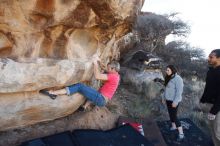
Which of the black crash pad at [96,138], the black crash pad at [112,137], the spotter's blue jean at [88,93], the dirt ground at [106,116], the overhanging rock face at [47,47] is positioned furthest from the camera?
the spotter's blue jean at [88,93]

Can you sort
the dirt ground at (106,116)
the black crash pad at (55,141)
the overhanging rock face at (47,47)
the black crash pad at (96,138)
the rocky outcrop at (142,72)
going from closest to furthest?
the overhanging rock face at (47,47) → the black crash pad at (55,141) → the black crash pad at (96,138) → the dirt ground at (106,116) → the rocky outcrop at (142,72)

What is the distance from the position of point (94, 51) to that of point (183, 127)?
10.3 feet

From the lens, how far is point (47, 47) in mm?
6707

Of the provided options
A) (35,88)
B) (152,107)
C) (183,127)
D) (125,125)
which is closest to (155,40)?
(152,107)

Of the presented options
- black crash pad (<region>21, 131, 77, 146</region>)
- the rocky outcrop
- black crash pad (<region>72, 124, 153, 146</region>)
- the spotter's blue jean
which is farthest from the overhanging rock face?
the rocky outcrop

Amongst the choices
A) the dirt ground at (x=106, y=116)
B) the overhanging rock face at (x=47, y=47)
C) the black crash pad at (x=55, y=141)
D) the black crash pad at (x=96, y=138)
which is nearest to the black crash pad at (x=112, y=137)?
the black crash pad at (x=96, y=138)

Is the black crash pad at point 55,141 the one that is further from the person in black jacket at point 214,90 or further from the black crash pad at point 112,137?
the person in black jacket at point 214,90

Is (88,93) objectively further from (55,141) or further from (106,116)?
(106,116)

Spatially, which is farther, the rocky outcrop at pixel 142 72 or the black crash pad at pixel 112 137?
the rocky outcrop at pixel 142 72

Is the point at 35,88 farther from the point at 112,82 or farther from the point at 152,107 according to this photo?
the point at 152,107

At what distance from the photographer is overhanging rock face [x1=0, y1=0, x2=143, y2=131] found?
5.99m

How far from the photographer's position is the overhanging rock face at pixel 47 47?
19.6 ft

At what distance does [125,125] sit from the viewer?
8.26m

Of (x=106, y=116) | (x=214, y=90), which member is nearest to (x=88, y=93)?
(x=106, y=116)
